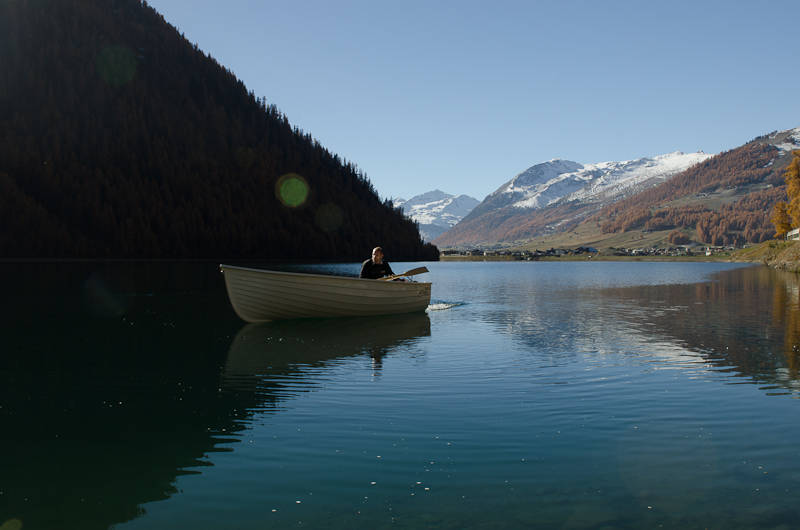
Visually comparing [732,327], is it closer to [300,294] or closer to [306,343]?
[306,343]

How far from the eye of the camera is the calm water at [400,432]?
8.78 m

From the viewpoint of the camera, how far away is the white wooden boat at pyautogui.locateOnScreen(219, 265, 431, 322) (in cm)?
3250

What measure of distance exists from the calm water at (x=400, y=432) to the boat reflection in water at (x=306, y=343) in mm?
217

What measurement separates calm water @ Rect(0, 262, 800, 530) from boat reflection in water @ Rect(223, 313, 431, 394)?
8.5 inches

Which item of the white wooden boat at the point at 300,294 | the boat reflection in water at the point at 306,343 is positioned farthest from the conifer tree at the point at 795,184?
the white wooden boat at the point at 300,294

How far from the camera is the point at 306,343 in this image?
87.0 feet

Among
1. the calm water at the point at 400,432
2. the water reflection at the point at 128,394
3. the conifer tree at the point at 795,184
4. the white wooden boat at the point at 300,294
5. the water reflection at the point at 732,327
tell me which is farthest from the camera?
the conifer tree at the point at 795,184

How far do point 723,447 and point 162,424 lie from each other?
11912mm

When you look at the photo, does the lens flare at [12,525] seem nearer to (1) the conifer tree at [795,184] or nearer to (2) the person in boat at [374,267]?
(2) the person in boat at [374,267]

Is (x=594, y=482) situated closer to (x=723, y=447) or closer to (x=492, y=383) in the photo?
(x=723, y=447)

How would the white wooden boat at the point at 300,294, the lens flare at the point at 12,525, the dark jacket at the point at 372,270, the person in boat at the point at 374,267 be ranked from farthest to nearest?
the dark jacket at the point at 372,270 → the person in boat at the point at 374,267 → the white wooden boat at the point at 300,294 → the lens flare at the point at 12,525

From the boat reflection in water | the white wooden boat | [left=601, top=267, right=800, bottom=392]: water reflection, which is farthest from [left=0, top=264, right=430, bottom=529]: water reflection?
[left=601, top=267, right=800, bottom=392]: water reflection

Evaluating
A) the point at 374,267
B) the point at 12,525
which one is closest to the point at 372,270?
the point at 374,267

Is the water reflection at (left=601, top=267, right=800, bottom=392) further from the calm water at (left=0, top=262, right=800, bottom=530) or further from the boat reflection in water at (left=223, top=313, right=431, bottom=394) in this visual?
the boat reflection in water at (left=223, top=313, right=431, bottom=394)
